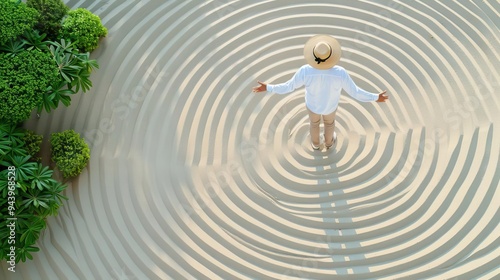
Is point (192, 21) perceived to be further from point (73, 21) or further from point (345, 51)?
point (345, 51)

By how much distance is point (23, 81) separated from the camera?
17.0ft

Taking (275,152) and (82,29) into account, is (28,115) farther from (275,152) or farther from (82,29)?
(275,152)

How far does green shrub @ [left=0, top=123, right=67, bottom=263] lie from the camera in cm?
501

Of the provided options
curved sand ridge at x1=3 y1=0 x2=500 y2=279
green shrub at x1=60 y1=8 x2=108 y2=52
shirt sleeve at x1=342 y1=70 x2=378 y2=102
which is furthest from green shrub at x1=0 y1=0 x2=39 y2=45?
shirt sleeve at x1=342 y1=70 x2=378 y2=102

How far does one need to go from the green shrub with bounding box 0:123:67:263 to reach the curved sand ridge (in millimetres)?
361

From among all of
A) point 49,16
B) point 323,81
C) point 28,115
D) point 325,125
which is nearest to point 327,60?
point 323,81

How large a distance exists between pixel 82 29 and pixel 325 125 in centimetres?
267

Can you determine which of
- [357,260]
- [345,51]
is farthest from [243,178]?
[345,51]

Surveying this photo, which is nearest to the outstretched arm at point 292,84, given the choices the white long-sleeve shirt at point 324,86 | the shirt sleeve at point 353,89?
the white long-sleeve shirt at point 324,86

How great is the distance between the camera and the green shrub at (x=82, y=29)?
229 inches

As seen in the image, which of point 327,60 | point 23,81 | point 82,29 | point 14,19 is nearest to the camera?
point 327,60

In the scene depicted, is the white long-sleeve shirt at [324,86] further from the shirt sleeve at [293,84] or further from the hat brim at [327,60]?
the hat brim at [327,60]

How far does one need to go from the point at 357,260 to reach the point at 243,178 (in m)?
1.39

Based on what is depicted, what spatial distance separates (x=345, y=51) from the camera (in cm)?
632
